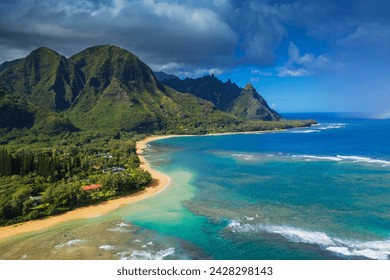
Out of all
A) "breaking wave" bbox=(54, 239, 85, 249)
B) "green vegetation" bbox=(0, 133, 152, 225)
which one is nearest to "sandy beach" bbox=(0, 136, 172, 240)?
"green vegetation" bbox=(0, 133, 152, 225)

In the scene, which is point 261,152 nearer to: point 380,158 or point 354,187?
point 380,158

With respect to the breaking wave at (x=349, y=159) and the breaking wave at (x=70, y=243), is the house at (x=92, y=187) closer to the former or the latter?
the breaking wave at (x=70, y=243)

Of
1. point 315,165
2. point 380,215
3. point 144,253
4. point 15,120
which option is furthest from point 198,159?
point 15,120

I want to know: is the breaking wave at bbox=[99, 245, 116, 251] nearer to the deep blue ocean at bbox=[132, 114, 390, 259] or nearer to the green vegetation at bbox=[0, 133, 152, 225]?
the deep blue ocean at bbox=[132, 114, 390, 259]

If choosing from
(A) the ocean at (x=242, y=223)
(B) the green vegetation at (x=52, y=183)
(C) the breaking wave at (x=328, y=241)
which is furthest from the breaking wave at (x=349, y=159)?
(C) the breaking wave at (x=328, y=241)

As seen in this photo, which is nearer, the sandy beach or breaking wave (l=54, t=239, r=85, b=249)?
breaking wave (l=54, t=239, r=85, b=249)

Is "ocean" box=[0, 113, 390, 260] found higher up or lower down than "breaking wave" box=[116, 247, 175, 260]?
higher up
